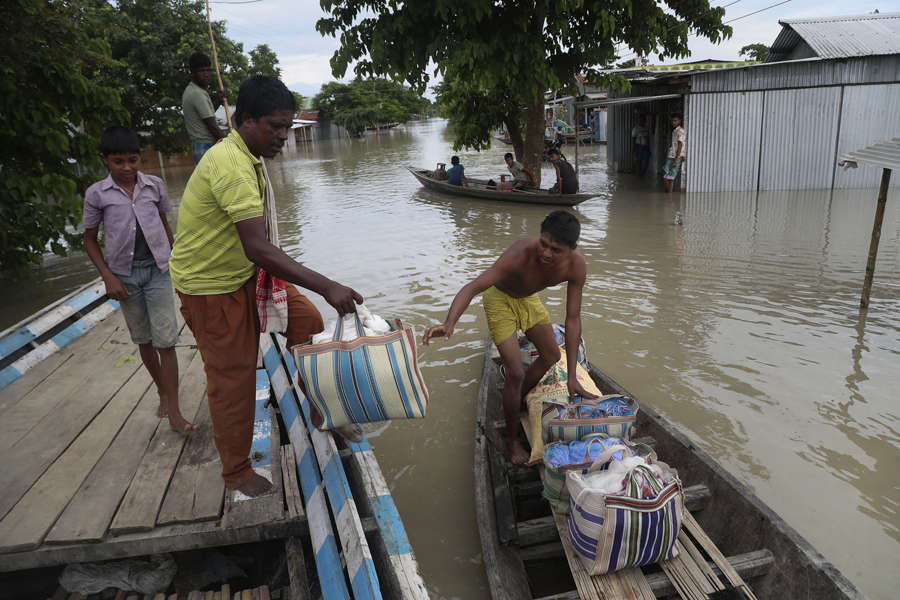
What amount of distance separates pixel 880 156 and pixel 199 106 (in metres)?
5.91

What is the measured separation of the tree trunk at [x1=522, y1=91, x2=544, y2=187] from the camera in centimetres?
1330

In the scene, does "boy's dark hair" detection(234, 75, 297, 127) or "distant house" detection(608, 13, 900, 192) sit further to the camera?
"distant house" detection(608, 13, 900, 192)

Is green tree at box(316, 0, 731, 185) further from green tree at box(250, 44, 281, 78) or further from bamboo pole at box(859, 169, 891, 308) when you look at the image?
green tree at box(250, 44, 281, 78)

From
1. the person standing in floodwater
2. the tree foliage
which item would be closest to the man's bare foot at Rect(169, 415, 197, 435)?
the person standing in floodwater

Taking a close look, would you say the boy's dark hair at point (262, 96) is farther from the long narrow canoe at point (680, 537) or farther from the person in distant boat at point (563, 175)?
the person in distant boat at point (563, 175)

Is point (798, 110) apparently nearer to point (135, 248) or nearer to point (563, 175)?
point (563, 175)

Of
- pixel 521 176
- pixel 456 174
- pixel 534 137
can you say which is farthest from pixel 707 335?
pixel 456 174

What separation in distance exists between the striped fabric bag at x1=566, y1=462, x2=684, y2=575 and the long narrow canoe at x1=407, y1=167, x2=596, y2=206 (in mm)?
9904

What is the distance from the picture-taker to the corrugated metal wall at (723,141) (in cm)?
1293

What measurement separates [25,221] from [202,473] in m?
5.26

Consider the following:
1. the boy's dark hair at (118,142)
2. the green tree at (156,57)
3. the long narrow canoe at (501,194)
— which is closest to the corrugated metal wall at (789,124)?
the long narrow canoe at (501,194)

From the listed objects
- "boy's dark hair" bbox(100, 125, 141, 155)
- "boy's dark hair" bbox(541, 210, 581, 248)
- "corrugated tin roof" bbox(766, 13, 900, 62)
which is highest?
"corrugated tin roof" bbox(766, 13, 900, 62)

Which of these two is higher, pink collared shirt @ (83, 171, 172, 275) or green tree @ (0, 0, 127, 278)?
green tree @ (0, 0, 127, 278)

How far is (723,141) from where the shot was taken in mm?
13188
